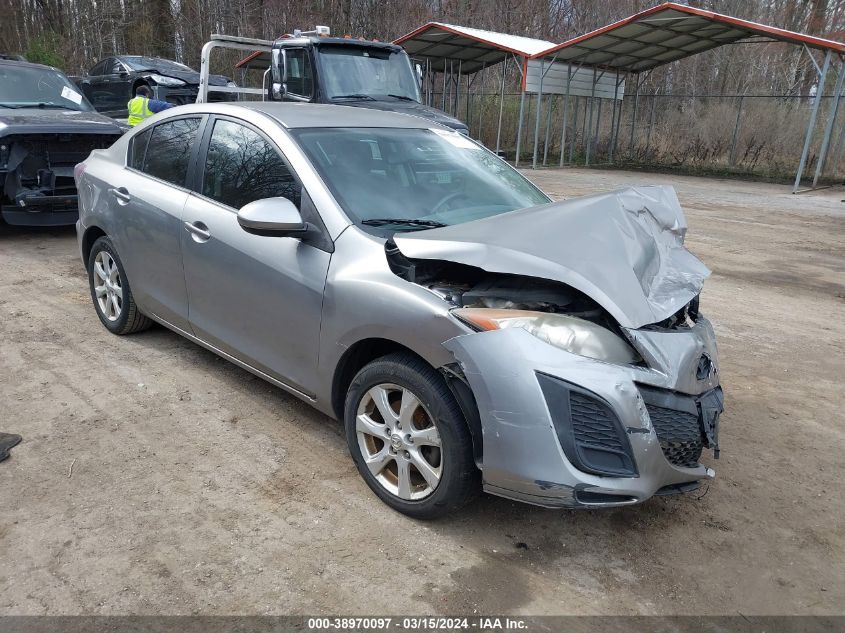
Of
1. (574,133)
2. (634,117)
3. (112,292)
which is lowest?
(574,133)

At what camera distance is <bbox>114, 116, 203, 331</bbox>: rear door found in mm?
Answer: 4172

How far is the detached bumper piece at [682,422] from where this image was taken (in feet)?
8.73

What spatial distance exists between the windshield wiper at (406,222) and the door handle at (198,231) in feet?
3.52

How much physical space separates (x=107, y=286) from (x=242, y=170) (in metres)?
1.87

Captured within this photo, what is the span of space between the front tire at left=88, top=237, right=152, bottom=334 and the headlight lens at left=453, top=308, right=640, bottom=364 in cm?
305

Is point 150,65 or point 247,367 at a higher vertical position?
point 150,65

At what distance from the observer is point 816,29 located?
90.5 ft

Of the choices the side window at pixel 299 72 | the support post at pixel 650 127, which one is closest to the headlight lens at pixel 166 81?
the side window at pixel 299 72

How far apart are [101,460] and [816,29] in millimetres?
32189

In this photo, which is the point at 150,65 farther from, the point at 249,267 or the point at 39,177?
the point at 249,267

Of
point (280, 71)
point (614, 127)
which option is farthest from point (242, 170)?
point (614, 127)

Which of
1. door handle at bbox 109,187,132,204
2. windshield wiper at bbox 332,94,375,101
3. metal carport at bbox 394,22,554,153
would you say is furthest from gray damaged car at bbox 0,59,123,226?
metal carport at bbox 394,22,554,153

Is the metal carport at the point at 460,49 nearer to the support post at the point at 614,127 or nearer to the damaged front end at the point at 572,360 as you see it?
the support post at the point at 614,127

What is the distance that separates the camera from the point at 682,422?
2742 millimetres
